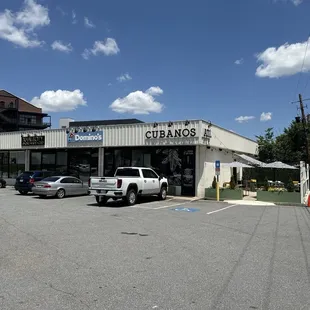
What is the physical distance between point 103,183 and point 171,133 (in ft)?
25.6

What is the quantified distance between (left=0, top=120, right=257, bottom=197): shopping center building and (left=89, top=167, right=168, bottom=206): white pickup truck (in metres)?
3.59

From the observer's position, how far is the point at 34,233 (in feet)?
32.8

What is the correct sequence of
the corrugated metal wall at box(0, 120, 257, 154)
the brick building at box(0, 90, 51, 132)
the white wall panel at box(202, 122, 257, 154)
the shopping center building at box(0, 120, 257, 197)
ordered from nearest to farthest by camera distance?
1. the corrugated metal wall at box(0, 120, 257, 154)
2. the shopping center building at box(0, 120, 257, 197)
3. the white wall panel at box(202, 122, 257, 154)
4. the brick building at box(0, 90, 51, 132)

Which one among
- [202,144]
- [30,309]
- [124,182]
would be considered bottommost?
[30,309]

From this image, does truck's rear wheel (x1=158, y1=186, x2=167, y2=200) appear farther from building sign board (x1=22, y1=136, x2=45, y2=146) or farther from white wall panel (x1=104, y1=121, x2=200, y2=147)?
Answer: building sign board (x1=22, y1=136, x2=45, y2=146)

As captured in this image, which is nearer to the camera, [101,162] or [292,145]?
[101,162]

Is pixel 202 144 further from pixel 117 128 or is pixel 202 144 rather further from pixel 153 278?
pixel 153 278

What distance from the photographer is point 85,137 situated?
2823cm

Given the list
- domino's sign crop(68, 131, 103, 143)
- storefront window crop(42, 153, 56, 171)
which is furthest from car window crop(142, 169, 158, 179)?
storefront window crop(42, 153, 56, 171)

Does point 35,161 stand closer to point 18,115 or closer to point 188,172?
point 188,172

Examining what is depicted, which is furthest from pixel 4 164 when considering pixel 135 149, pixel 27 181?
pixel 135 149

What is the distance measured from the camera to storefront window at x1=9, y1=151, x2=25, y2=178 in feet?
113

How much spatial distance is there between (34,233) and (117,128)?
676 inches

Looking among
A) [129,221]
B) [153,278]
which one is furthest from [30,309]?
[129,221]
